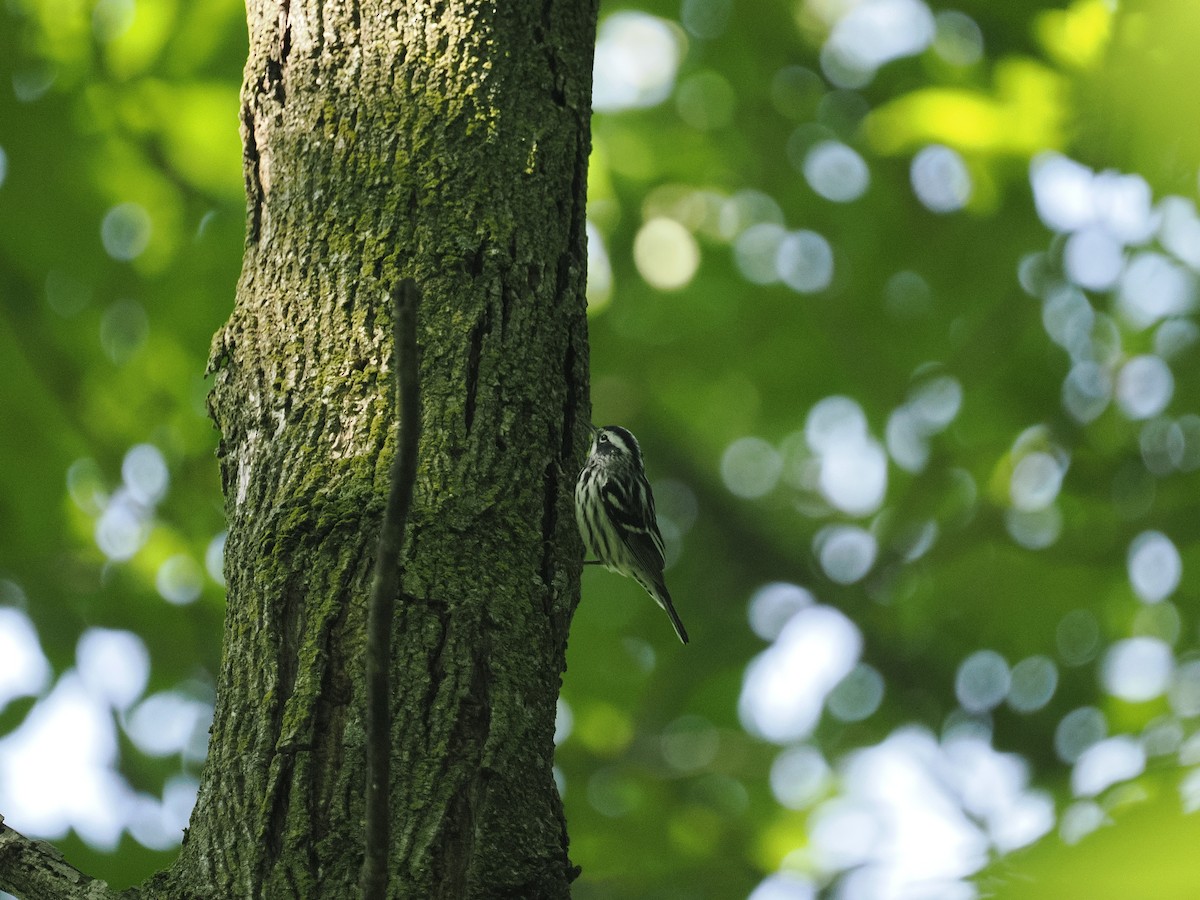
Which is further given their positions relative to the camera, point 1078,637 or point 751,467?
point 751,467

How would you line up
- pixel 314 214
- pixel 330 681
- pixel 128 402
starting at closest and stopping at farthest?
1. pixel 330 681
2. pixel 314 214
3. pixel 128 402

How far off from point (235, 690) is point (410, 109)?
148 cm

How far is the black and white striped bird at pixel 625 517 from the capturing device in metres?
6.35

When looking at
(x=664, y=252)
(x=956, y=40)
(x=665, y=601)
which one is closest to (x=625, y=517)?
(x=665, y=601)

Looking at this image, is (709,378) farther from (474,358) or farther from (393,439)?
(393,439)

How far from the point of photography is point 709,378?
825 centimetres

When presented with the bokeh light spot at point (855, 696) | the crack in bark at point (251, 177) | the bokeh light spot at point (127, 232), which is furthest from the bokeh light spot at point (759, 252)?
the crack in bark at point (251, 177)

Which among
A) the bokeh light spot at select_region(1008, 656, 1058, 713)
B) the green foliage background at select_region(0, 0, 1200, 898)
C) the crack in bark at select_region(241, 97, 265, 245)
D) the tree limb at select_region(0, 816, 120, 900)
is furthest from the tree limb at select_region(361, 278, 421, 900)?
the bokeh light spot at select_region(1008, 656, 1058, 713)

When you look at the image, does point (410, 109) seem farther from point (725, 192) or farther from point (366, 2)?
point (725, 192)

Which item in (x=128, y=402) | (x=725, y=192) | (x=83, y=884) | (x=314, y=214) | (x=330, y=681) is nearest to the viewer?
(x=83, y=884)

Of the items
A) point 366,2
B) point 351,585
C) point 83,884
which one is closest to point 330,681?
point 351,585

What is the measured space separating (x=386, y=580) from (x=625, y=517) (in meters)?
4.90

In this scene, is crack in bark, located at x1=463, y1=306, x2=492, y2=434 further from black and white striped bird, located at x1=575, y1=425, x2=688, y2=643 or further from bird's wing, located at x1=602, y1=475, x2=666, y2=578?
bird's wing, located at x1=602, y1=475, x2=666, y2=578

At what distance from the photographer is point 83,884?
7.28 ft
